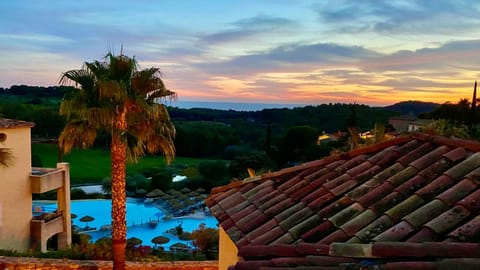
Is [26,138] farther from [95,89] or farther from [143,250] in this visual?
[95,89]

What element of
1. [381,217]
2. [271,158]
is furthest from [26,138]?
[271,158]

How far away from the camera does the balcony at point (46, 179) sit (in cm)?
2019

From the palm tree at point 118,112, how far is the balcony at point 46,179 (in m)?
8.54

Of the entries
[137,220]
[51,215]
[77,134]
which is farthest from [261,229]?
[137,220]

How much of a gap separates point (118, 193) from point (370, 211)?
33.8 feet

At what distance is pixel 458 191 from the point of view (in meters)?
3.85

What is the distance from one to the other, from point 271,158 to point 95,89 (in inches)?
1490

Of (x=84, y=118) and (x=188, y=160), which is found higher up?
(x=84, y=118)

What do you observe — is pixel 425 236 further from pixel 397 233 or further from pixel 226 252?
pixel 226 252

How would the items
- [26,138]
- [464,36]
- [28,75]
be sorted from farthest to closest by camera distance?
1. [28,75]
2. [26,138]
3. [464,36]

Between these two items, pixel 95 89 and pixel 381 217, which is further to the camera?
pixel 95 89

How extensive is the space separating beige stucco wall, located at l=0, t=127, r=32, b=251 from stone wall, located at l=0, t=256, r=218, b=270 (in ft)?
21.8

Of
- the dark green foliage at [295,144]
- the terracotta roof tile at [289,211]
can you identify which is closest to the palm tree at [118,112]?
the terracotta roof tile at [289,211]

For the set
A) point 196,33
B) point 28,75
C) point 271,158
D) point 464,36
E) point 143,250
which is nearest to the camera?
point 464,36
